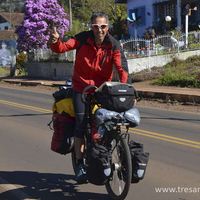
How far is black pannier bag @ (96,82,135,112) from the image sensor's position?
555 cm

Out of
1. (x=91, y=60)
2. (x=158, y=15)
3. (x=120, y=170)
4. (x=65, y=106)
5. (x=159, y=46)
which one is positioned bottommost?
(x=120, y=170)

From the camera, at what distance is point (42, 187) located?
648 cm

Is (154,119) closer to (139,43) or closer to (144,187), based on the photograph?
(144,187)

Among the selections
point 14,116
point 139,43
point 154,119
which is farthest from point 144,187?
point 139,43

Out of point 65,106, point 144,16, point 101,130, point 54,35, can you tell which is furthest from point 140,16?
point 101,130

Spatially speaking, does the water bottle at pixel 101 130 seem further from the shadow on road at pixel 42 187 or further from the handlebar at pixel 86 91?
the shadow on road at pixel 42 187

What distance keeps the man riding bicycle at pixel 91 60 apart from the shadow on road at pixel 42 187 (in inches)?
8.7

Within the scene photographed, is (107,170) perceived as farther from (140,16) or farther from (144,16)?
(140,16)

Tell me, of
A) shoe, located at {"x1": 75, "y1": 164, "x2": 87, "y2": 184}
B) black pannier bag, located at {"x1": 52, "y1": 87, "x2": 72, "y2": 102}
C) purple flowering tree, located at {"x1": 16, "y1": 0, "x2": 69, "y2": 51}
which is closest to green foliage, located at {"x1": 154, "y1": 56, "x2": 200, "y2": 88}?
purple flowering tree, located at {"x1": 16, "y1": 0, "x2": 69, "y2": 51}

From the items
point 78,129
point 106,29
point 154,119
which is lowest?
point 154,119

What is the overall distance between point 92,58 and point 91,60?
2 centimetres

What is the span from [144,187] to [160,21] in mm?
31601

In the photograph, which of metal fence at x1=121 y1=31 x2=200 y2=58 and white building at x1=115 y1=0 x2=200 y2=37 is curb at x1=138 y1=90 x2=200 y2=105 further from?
white building at x1=115 y1=0 x2=200 y2=37

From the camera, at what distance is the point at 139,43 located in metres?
28.0
